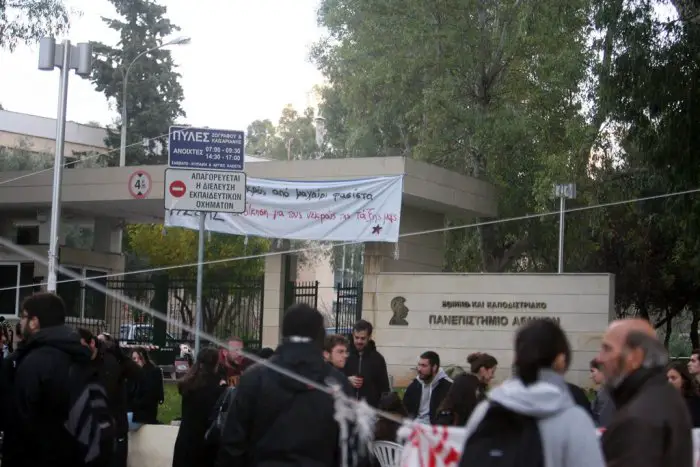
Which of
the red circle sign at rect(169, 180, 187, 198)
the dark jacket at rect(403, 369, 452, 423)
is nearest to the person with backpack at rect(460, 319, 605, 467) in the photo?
the dark jacket at rect(403, 369, 452, 423)

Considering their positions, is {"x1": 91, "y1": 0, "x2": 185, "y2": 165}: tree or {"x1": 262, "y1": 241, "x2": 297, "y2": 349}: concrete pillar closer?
{"x1": 262, "y1": 241, "x2": 297, "y2": 349}: concrete pillar

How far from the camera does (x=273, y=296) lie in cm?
2323

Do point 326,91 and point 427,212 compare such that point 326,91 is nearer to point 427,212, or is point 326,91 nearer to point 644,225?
point 644,225

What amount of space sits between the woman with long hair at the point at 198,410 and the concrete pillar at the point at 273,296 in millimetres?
13336

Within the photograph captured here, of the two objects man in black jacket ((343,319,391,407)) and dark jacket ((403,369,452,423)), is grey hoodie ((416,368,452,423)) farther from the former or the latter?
man in black jacket ((343,319,391,407))

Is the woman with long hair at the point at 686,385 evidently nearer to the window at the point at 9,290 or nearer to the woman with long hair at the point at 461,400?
the woman with long hair at the point at 461,400

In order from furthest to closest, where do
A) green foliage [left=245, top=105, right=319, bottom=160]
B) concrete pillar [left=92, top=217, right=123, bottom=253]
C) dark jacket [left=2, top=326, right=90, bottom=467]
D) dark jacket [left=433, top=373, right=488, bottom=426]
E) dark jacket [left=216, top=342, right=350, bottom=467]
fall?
green foliage [left=245, top=105, right=319, bottom=160] < concrete pillar [left=92, top=217, right=123, bottom=253] < dark jacket [left=433, top=373, right=488, bottom=426] < dark jacket [left=2, top=326, right=90, bottom=467] < dark jacket [left=216, top=342, right=350, bottom=467]

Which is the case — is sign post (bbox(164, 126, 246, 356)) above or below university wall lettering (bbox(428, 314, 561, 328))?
above

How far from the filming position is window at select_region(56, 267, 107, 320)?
88.1 ft

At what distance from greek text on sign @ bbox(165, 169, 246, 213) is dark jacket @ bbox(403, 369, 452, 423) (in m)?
2.55

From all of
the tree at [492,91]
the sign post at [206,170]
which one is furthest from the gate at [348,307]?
the sign post at [206,170]

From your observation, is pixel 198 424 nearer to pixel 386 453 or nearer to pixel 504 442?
pixel 386 453

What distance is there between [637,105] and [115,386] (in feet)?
33.9

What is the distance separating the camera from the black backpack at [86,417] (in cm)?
675
